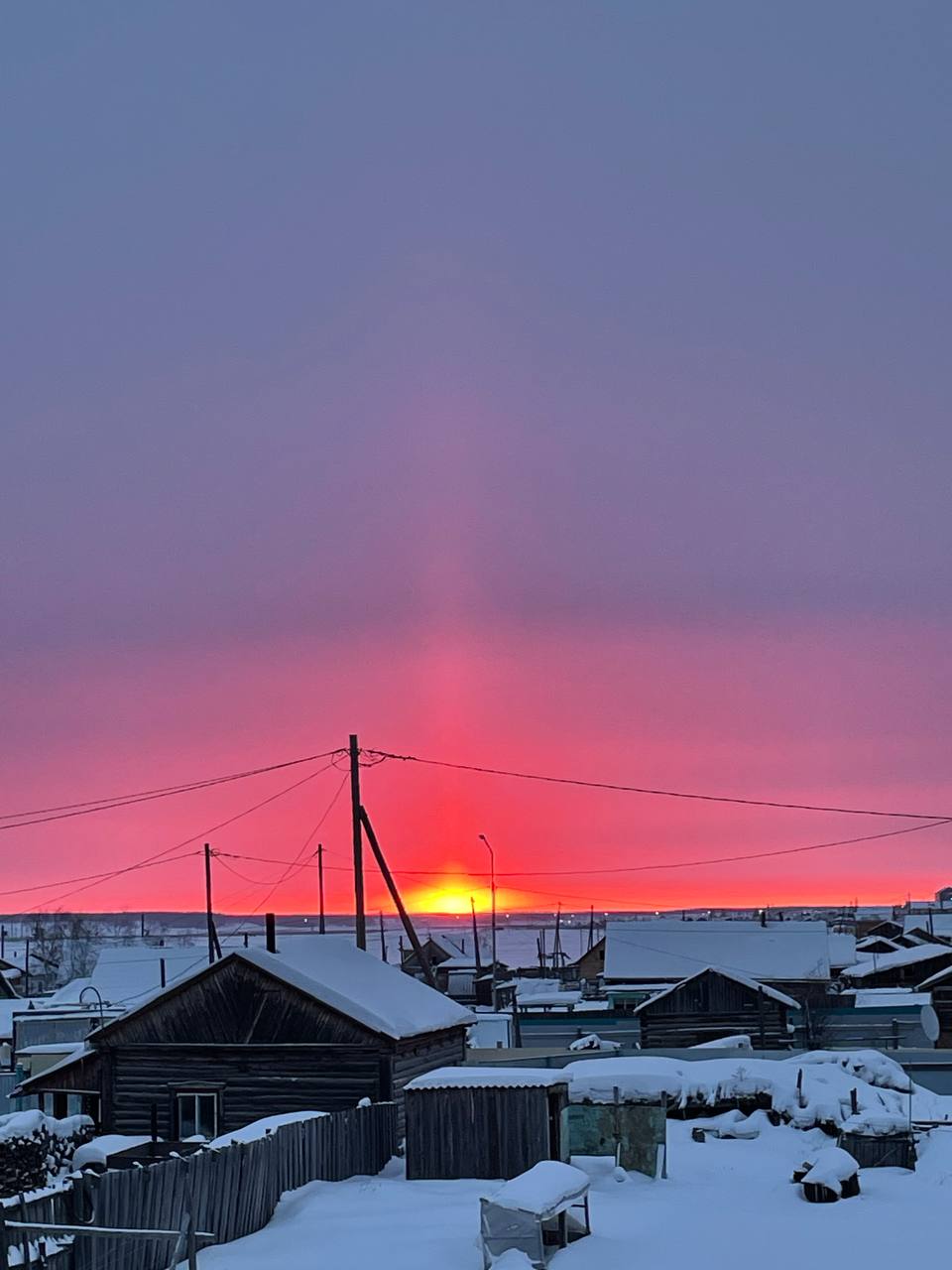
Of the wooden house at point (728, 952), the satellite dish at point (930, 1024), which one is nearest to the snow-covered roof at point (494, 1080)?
the satellite dish at point (930, 1024)

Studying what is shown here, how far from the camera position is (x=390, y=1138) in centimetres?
3183

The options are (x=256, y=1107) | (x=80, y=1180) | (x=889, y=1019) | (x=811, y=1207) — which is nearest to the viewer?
(x=80, y=1180)

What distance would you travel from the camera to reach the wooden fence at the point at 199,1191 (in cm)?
1820

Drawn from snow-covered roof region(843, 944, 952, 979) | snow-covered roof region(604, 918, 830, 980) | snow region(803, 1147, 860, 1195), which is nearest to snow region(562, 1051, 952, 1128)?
snow region(803, 1147, 860, 1195)

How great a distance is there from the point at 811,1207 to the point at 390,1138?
9.68 meters

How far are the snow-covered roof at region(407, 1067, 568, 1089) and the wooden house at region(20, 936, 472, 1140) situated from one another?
445cm

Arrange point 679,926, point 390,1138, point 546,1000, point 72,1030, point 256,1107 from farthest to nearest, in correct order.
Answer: point 546,1000 < point 679,926 < point 72,1030 < point 256,1107 < point 390,1138

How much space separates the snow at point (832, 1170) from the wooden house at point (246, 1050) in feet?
33.6

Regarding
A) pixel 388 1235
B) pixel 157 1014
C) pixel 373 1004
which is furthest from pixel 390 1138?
pixel 388 1235

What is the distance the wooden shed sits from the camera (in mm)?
Answer: 27891

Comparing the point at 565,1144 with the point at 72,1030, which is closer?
the point at 565,1144

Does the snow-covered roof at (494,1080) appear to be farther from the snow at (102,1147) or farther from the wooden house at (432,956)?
the wooden house at (432,956)

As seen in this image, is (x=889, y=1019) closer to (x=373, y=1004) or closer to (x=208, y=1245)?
(x=373, y=1004)

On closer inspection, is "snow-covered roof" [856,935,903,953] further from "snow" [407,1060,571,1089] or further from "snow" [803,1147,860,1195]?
"snow" [407,1060,571,1089]
